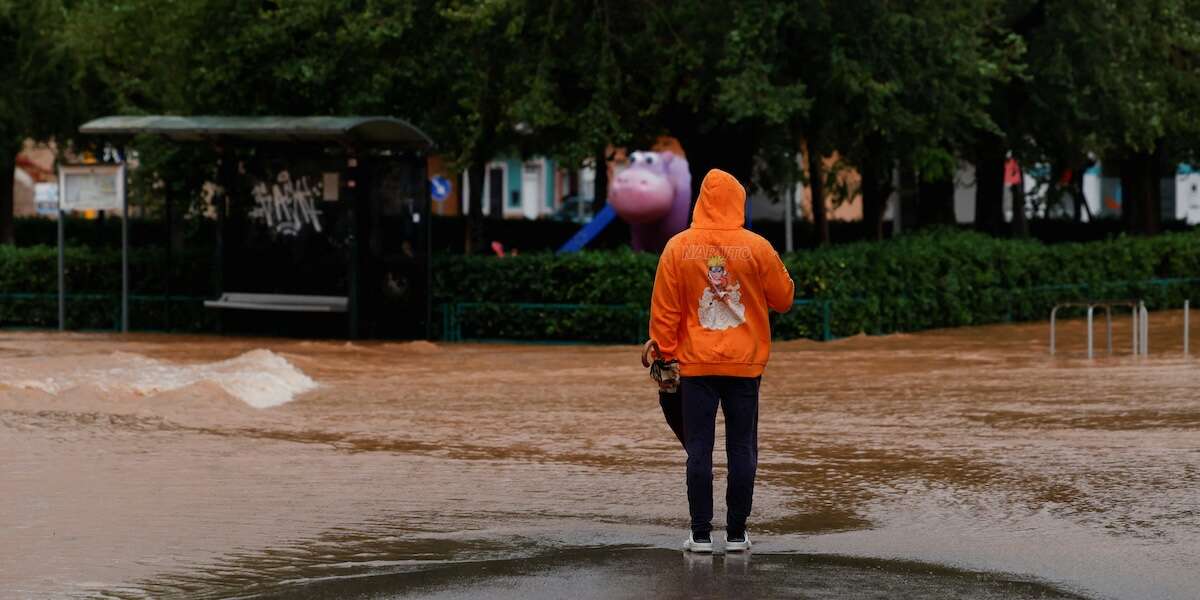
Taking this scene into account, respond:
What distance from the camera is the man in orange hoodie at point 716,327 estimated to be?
29.7 feet

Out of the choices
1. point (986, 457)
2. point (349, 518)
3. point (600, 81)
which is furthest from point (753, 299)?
point (600, 81)

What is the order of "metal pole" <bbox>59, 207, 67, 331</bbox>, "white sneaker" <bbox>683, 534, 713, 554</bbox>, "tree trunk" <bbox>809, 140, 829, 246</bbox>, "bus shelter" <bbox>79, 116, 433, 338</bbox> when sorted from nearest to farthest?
"white sneaker" <bbox>683, 534, 713, 554</bbox> < "bus shelter" <bbox>79, 116, 433, 338</bbox> < "metal pole" <bbox>59, 207, 67, 331</bbox> < "tree trunk" <bbox>809, 140, 829, 246</bbox>

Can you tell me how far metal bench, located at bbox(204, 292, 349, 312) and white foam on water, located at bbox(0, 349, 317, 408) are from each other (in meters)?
3.74

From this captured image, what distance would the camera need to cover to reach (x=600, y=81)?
2481 cm

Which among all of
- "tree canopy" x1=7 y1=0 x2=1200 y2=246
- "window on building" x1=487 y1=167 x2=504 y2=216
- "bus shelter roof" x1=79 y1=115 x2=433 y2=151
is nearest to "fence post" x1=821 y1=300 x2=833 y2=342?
"tree canopy" x1=7 y1=0 x2=1200 y2=246

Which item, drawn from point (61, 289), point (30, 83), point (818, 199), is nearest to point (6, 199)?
point (30, 83)

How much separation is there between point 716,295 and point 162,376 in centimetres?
1090

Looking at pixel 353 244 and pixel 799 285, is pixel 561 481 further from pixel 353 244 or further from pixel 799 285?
pixel 353 244

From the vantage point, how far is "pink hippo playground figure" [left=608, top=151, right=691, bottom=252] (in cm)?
3638

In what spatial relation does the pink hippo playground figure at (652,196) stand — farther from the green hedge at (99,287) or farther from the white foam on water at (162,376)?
the white foam on water at (162,376)

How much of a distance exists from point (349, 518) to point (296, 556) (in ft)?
3.91

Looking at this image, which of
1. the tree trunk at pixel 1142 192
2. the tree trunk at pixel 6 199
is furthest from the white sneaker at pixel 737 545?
the tree trunk at pixel 6 199

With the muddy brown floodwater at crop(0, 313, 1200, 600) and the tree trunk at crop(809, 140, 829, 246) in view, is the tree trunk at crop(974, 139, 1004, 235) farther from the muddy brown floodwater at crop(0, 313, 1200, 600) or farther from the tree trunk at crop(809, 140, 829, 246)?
the muddy brown floodwater at crop(0, 313, 1200, 600)

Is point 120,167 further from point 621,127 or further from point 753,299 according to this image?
point 753,299
